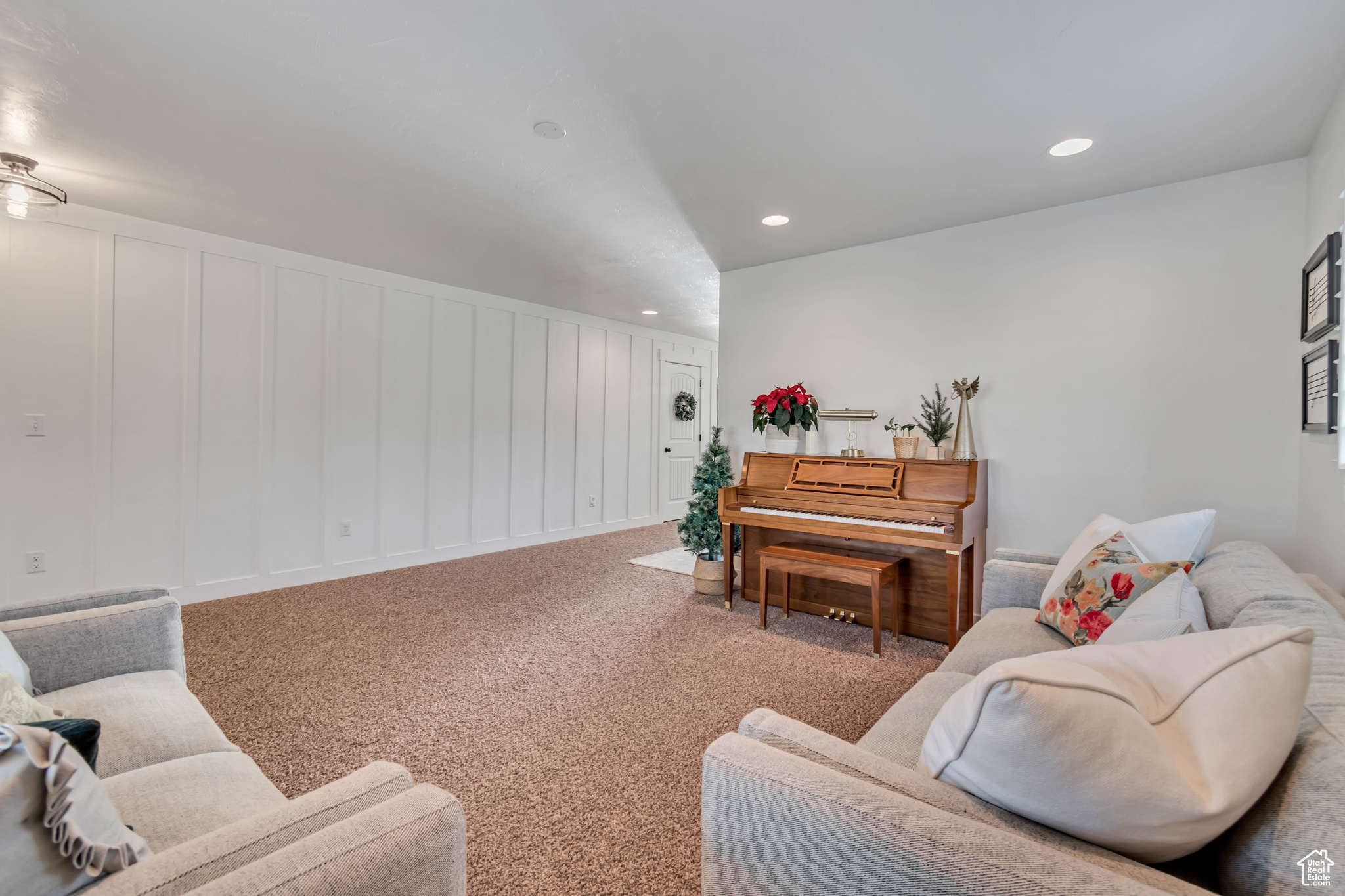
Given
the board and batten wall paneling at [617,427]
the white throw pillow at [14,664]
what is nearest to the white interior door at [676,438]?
the board and batten wall paneling at [617,427]

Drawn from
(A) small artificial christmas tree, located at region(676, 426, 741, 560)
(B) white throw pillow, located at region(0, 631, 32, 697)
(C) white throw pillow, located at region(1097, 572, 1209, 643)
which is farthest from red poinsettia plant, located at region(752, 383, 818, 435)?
(B) white throw pillow, located at region(0, 631, 32, 697)

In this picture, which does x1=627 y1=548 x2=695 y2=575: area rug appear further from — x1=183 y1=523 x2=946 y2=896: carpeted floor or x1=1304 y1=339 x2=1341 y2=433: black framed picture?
x1=1304 y1=339 x2=1341 y2=433: black framed picture

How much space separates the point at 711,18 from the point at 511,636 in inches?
113

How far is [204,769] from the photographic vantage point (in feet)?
3.90

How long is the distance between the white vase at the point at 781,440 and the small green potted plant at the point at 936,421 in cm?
79

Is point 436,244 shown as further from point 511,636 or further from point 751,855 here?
point 751,855

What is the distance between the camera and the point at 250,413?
4000 millimetres

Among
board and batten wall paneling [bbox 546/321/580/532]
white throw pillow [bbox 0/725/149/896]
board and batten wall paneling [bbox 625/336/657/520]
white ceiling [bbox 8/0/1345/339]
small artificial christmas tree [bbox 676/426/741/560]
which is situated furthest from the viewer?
board and batten wall paneling [bbox 625/336/657/520]

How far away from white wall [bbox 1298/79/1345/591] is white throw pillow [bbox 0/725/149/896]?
3.01m

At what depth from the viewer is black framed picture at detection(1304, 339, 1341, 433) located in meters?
1.94

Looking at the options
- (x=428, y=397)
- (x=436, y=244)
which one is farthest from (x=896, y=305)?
(x=428, y=397)

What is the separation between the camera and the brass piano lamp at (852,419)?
12.0ft

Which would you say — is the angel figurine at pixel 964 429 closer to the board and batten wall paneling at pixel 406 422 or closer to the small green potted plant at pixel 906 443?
the small green potted plant at pixel 906 443

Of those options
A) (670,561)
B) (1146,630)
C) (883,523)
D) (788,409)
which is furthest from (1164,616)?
(670,561)
